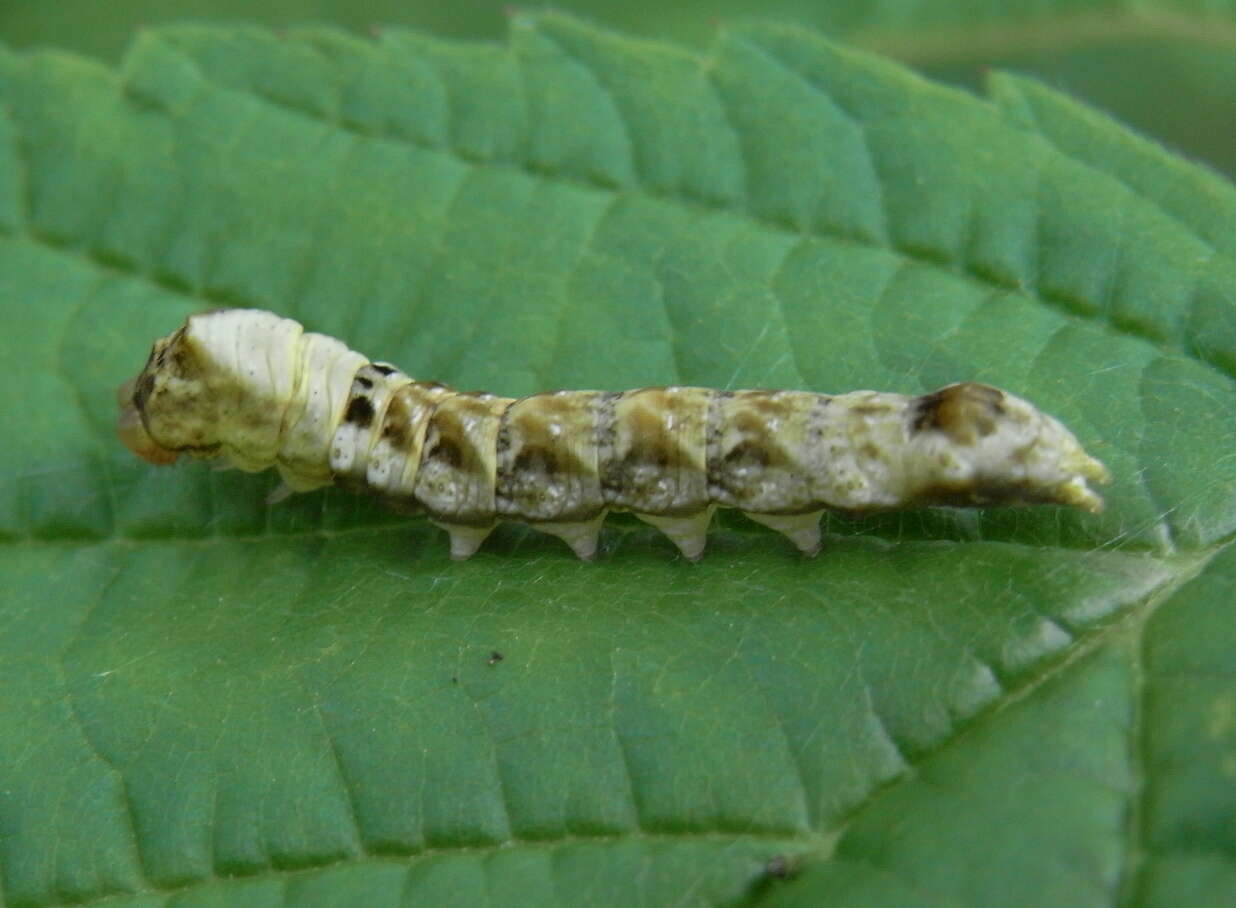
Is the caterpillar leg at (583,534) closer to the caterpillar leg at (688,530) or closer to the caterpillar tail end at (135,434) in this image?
the caterpillar leg at (688,530)

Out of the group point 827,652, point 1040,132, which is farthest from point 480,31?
point 827,652

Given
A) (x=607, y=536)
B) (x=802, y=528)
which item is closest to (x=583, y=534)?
(x=607, y=536)

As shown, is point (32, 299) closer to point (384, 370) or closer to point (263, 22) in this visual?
point (384, 370)

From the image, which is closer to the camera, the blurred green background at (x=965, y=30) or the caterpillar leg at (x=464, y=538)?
the caterpillar leg at (x=464, y=538)

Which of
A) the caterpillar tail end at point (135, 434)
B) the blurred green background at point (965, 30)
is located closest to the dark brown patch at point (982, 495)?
the caterpillar tail end at point (135, 434)

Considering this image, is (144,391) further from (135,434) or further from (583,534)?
(583,534)

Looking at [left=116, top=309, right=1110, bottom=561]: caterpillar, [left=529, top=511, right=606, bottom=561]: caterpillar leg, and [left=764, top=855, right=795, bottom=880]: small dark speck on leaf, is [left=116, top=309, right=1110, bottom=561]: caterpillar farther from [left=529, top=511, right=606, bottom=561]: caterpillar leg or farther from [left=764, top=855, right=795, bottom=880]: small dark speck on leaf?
[left=764, top=855, right=795, bottom=880]: small dark speck on leaf
